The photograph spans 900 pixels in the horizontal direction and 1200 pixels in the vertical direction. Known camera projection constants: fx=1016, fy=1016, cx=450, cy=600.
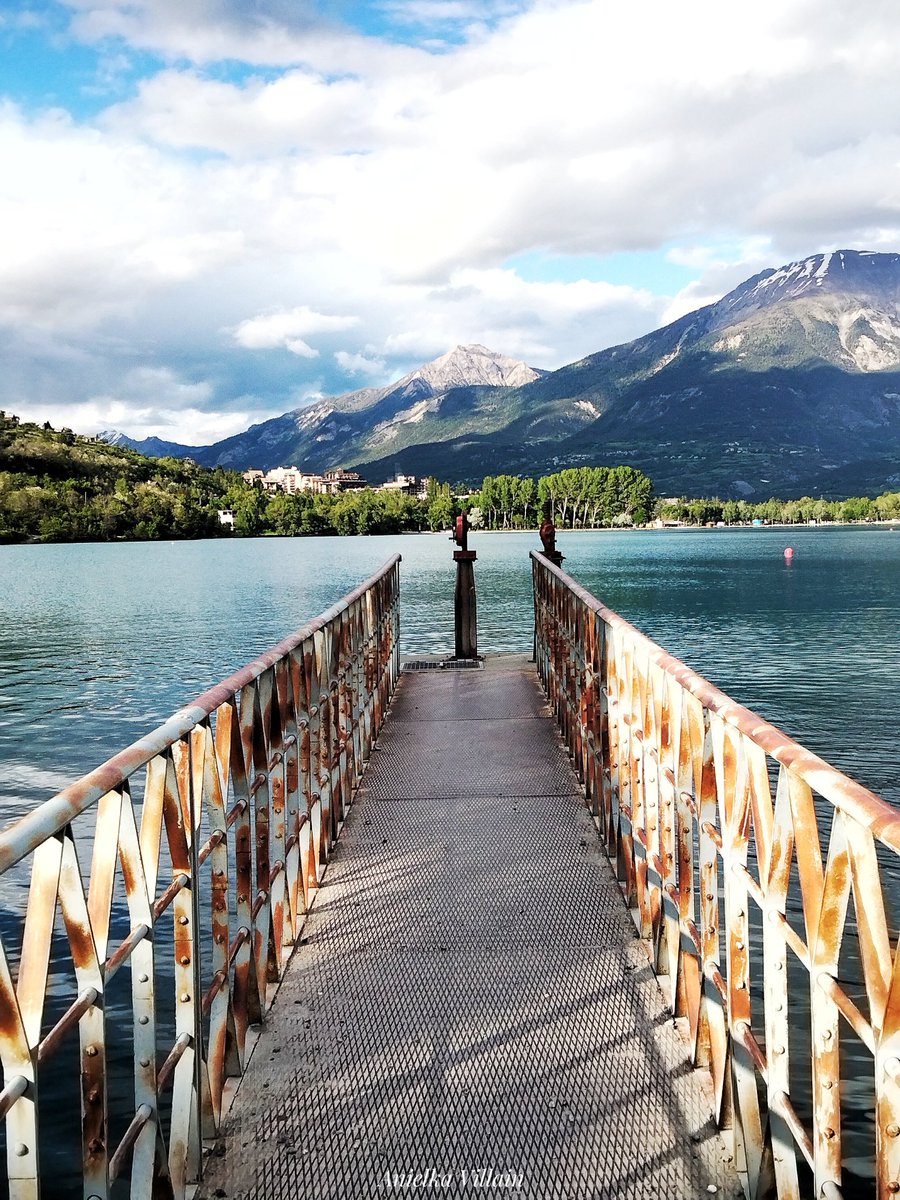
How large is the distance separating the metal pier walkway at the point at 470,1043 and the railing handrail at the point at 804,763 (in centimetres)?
122

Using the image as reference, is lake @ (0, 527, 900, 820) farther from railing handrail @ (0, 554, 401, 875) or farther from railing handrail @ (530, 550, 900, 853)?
railing handrail @ (530, 550, 900, 853)

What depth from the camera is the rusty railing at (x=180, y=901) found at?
1.83m

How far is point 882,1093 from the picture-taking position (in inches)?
68.5

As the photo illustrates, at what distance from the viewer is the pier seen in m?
2.04

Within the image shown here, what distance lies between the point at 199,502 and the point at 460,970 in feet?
539

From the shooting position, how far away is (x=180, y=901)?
2.72 m

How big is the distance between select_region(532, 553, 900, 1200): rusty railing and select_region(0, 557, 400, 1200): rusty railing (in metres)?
1.45

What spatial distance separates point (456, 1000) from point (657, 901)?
2.89 feet

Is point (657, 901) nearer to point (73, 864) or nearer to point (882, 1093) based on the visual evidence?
point (882, 1093)

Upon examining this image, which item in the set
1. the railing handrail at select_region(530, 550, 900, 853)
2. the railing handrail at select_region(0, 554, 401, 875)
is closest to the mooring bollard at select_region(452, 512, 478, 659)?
the railing handrail at select_region(530, 550, 900, 853)

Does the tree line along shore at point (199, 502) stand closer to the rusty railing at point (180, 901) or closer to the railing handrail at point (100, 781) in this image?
the rusty railing at point (180, 901)

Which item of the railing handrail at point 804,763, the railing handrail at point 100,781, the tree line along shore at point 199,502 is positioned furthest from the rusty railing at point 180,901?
the tree line along shore at point 199,502

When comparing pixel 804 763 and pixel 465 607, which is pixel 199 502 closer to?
pixel 465 607

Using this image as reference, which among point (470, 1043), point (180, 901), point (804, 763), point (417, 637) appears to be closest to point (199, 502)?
point (417, 637)
